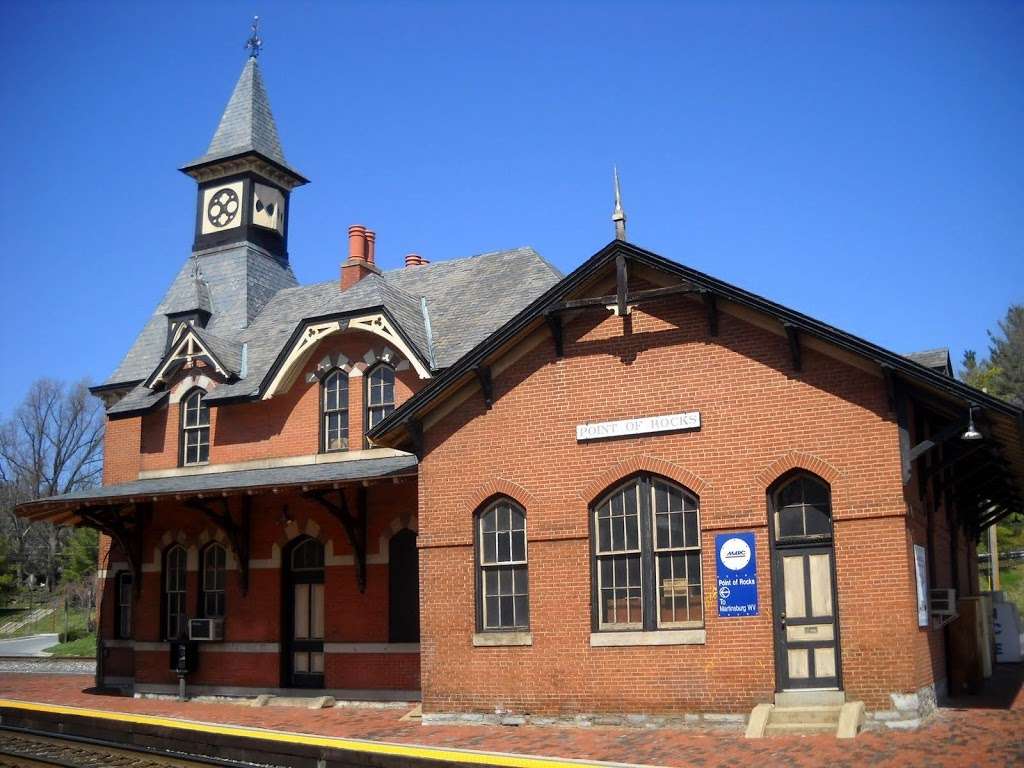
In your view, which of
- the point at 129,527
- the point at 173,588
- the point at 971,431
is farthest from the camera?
the point at 129,527

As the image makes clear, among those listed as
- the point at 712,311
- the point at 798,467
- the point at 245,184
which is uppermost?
the point at 245,184

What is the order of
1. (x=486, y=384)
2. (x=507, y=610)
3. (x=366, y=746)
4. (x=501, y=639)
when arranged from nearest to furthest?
(x=366, y=746), (x=501, y=639), (x=507, y=610), (x=486, y=384)

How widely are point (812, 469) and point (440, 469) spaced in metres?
5.50

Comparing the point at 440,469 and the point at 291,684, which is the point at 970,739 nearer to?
the point at 440,469

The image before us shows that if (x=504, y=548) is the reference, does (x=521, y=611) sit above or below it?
below

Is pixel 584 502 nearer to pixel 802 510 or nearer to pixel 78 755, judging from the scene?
pixel 802 510

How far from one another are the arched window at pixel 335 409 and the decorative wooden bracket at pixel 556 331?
6.33 metres

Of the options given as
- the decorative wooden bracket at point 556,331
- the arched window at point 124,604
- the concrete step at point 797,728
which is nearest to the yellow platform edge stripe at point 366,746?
the concrete step at point 797,728

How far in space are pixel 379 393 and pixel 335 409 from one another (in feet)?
3.33

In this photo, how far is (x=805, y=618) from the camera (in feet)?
45.7

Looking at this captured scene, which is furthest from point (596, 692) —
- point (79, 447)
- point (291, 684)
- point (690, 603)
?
point (79, 447)

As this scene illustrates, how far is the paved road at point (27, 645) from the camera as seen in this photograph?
39594 millimetres

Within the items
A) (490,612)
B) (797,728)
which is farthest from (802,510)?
(490,612)

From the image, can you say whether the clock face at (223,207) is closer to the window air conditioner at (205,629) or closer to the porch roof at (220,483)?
the porch roof at (220,483)
